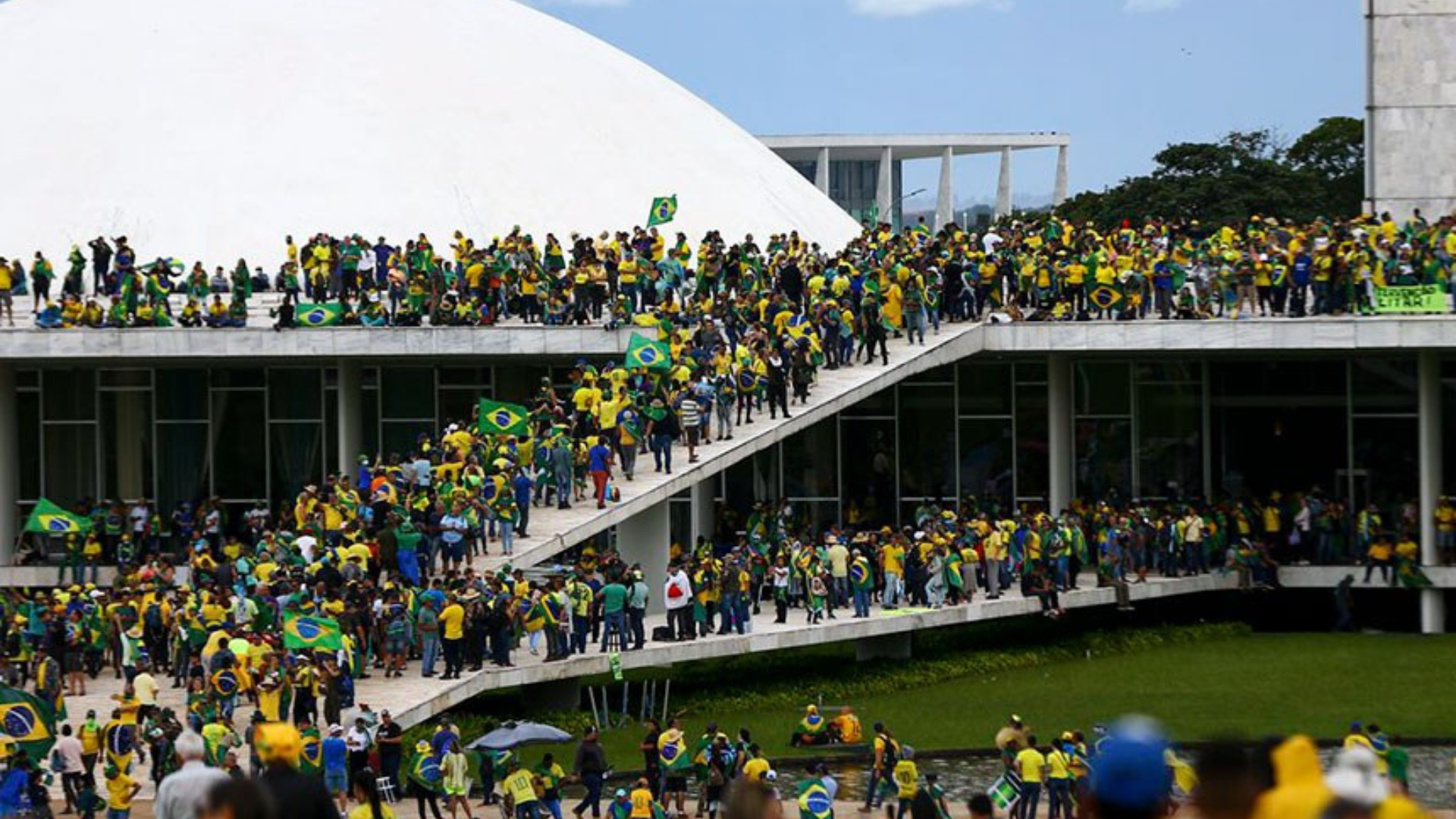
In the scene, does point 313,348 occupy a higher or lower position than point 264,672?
higher

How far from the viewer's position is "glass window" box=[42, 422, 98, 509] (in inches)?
1660

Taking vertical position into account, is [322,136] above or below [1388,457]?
above

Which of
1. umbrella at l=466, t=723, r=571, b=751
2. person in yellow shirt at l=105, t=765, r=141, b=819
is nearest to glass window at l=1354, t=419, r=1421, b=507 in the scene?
umbrella at l=466, t=723, r=571, b=751

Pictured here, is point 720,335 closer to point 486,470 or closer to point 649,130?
point 486,470

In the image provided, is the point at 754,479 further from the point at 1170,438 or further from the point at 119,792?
the point at 119,792

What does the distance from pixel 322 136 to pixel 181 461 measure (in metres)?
7.46

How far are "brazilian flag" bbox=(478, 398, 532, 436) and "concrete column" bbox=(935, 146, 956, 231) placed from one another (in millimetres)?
75035

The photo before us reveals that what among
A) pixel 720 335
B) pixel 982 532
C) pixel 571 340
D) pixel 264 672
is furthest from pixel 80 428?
pixel 264 672

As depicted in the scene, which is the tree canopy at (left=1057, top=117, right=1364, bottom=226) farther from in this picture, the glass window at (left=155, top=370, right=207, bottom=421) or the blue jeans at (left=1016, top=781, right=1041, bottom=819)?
the blue jeans at (left=1016, top=781, right=1041, bottom=819)

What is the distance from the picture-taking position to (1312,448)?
41312 mm

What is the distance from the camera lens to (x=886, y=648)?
115 feet

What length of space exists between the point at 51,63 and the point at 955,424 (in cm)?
1838

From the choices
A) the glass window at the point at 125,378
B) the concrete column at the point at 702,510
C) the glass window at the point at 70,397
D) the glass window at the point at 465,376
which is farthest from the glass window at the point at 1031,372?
the glass window at the point at 70,397

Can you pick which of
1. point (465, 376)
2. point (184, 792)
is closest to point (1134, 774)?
point (184, 792)
